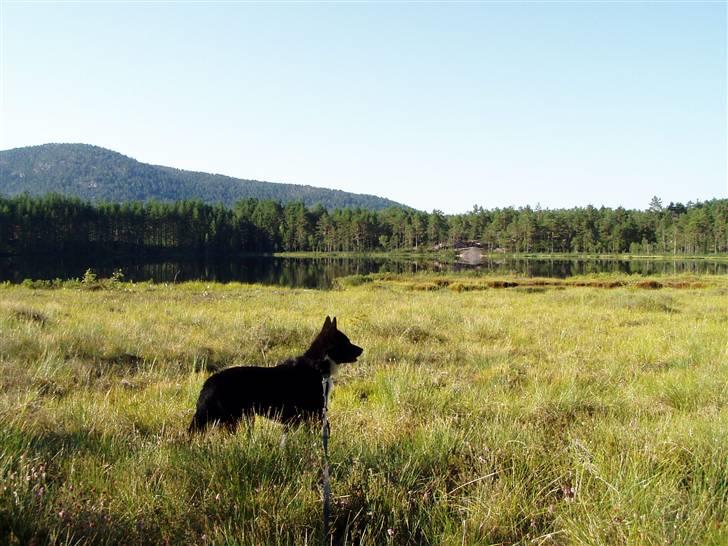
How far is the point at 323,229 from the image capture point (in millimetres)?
151625

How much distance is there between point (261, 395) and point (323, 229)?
149 metres

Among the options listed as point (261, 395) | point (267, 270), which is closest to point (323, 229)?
point (267, 270)

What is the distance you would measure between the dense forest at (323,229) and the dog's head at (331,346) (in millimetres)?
117811

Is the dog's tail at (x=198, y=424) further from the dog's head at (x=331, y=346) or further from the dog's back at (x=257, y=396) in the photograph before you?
the dog's head at (x=331, y=346)

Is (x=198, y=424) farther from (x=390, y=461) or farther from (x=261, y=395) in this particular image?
(x=390, y=461)

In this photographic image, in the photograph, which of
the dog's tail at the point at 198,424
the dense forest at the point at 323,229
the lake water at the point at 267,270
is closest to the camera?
the dog's tail at the point at 198,424

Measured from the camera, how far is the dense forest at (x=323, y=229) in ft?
364

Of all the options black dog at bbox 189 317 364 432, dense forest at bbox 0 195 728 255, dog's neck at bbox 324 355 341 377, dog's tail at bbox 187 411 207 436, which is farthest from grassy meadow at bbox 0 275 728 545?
dense forest at bbox 0 195 728 255

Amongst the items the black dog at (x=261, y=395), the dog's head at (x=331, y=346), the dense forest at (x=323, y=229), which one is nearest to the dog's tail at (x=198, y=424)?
the black dog at (x=261, y=395)

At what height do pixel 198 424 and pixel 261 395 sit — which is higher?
pixel 261 395

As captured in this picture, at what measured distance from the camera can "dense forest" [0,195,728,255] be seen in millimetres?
110875

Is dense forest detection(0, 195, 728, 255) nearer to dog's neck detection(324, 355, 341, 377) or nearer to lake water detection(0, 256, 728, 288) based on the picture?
lake water detection(0, 256, 728, 288)

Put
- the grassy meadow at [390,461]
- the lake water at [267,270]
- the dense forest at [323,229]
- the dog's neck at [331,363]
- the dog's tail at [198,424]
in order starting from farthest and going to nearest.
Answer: the dense forest at [323,229] < the lake water at [267,270] < the dog's neck at [331,363] < the dog's tail at [198,424] < the grassy meadow at [390,461]

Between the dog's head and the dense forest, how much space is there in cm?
11781
